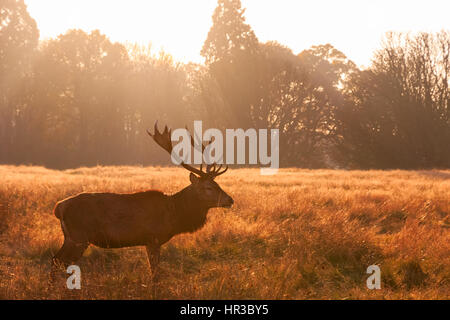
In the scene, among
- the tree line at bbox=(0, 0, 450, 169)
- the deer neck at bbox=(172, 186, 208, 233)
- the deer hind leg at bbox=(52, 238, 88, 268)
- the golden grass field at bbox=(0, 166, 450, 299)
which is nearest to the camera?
the golden grass field at bbox=(0, 166, 450, 299)

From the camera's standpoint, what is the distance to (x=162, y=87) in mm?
41125

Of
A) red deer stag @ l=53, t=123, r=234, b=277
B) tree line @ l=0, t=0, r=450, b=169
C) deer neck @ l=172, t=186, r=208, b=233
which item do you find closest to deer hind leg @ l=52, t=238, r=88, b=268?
red deer stag @ l=53, t=123, r=234, b=277

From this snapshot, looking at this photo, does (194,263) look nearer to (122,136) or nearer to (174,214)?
(174,214)

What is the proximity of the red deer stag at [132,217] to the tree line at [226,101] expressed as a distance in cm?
2793

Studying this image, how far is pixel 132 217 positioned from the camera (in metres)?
5.55

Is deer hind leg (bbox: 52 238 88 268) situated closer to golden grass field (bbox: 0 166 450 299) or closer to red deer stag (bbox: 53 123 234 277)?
red deer stag (bbox: 53 123 234 277)

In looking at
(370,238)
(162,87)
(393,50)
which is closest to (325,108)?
(393,50)

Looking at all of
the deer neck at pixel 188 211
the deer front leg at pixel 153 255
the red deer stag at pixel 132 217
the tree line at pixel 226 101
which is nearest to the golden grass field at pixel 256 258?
the deer front leg at pixel 153 255

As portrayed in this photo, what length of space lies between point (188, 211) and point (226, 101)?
29.2 meters

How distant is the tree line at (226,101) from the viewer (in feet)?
110

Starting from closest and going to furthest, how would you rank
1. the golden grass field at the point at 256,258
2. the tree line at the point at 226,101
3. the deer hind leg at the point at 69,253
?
the golden grass field at the point at 256,258 < the deer hind leg at the point at 69,253 < the tree line at the point at 226,101

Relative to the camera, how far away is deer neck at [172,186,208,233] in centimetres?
596

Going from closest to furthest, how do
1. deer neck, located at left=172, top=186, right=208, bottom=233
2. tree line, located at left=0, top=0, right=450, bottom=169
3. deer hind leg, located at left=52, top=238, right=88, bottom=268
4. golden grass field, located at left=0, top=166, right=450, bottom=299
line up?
1. golden grass field, located at left=0, top=166, right=450, bottom=299
2. deer hind leg, located at left=52, top=238, right=88, bottom=268
3. deer neck, located at left=172, top=186, right=208, bottom=233
4. tree line, located at left=0, top=0, right=450, bottom=169

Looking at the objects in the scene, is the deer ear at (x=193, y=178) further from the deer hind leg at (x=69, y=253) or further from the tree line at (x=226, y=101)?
the tree line at (x=226, y=101)
